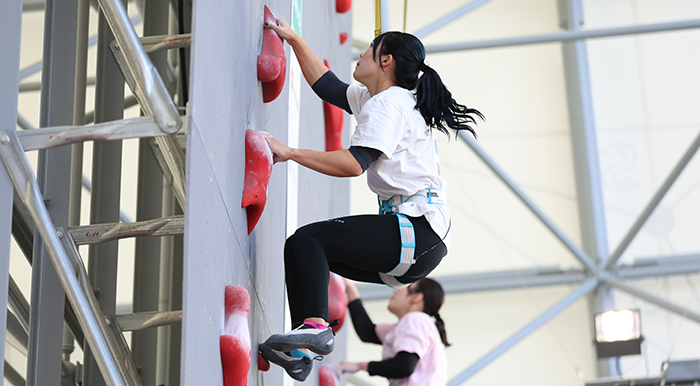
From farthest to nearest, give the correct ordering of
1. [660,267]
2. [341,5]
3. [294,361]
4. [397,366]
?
[660,267]
[341,5]
[397,366]
[294,361]

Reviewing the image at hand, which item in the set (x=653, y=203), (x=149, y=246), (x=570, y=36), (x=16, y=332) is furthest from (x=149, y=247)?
(x=653, y=203)

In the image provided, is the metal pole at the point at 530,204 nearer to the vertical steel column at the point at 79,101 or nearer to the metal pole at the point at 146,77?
the vertical steel column at the point at 79,101

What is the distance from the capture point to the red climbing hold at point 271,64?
2350mm

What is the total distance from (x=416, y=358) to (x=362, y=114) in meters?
1.75

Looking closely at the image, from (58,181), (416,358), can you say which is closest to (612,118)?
(416,358)

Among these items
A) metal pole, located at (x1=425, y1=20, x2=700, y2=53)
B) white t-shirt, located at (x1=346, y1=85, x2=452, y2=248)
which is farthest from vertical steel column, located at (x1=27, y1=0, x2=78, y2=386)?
metal pole, located at (x1=425, y1=20, x2=700, y2=53)

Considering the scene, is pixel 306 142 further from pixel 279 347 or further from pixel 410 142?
pixel 279 347

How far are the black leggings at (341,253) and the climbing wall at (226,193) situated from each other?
5.4 inches

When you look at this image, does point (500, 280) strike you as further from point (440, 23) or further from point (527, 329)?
point (440, 23)

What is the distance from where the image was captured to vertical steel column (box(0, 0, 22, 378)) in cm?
161

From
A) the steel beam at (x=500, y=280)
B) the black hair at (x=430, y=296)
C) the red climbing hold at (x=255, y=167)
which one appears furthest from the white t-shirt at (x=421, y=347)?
the steel beam at (x=500, y=280)

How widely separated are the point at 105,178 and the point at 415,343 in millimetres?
1630

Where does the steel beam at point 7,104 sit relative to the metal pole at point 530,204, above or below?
below

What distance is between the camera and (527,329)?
7.75m
